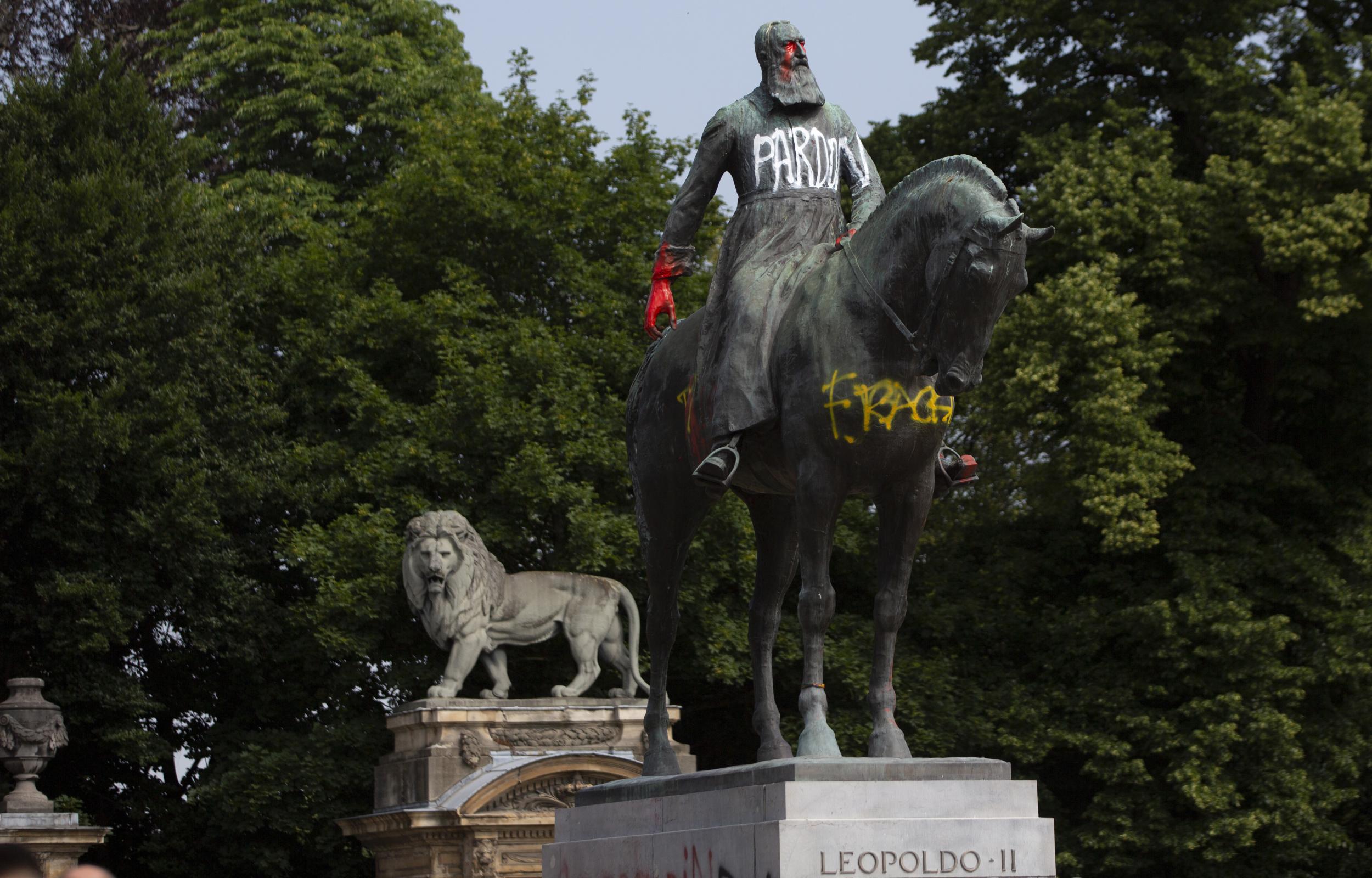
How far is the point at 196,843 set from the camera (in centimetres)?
2445

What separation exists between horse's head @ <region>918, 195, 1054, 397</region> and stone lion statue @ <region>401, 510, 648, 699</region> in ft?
45.2

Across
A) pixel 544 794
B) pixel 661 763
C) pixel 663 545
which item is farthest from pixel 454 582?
pixel 661 763

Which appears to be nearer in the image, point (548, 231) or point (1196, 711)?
point (1196, 711)

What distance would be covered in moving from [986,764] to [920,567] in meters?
17.1

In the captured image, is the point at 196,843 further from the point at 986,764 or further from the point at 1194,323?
the point at 986,764

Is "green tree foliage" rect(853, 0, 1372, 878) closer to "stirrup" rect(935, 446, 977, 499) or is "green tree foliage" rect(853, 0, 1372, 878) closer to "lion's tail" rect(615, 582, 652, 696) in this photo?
"lion's tail" rect(615, 582, 652, 696)

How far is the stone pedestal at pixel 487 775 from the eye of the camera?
66.3 ft

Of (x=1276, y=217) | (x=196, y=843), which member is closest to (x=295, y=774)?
(x=196, y=843)

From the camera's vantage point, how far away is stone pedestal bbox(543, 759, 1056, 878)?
6.98 meters

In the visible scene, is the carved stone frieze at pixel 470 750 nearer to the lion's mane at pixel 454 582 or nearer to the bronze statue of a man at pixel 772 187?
the lion's mane at pixel 454 582

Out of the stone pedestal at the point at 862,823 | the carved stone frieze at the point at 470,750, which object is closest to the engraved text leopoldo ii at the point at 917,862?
the stone pedestal at the point at 862,823

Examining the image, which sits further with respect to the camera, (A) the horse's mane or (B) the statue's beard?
(B) the statue's beard

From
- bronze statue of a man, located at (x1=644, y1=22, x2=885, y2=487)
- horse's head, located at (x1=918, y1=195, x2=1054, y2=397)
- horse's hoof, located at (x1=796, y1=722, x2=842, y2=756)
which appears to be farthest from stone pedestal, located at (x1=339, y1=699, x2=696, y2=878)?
horse's head, located at (x1=918, y1=195, x2=1054, y2=397)

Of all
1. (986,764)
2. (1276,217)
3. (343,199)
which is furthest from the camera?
(343,199)
